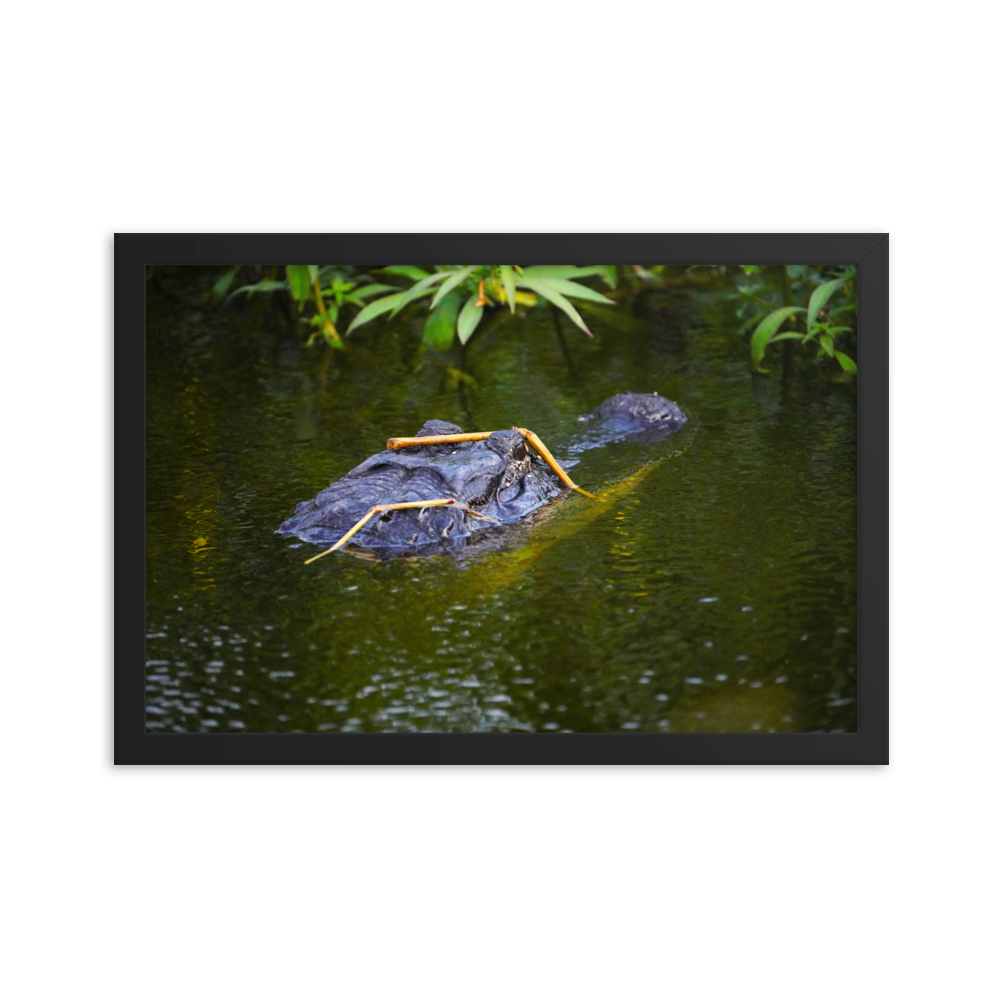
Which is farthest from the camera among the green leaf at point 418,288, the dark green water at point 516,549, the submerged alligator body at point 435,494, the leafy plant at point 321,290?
the leafy plant at point 321,290

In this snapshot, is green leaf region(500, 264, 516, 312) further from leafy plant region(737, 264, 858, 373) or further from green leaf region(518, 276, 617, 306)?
leafy plant region(737, 264, 858, 373)

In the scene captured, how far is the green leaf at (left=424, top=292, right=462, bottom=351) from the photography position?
4.40 metres

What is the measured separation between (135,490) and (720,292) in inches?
86.3

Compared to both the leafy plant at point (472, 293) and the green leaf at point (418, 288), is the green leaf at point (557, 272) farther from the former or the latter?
the green leaf at point (418, 288)

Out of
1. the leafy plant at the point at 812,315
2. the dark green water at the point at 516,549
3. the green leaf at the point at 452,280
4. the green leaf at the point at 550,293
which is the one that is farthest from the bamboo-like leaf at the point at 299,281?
the leafy plant at the point at 812,315

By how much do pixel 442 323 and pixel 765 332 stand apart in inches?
45.3

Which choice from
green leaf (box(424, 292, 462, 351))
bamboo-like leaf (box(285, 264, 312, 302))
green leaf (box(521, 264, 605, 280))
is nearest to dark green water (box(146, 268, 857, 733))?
green leaf (box(424, 292, 462, 351))

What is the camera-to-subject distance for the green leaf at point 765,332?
4.18m

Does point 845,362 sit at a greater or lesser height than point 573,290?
lesser

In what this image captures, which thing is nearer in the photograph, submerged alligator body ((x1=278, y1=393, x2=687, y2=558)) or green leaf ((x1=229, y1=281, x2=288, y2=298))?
submerged alligator body ((x1=278, y1=393, x2=687, y2=558))

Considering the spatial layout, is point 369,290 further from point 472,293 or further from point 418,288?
point 472,293

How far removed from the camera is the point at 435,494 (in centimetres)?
399

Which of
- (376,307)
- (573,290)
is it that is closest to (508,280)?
(573,290)
